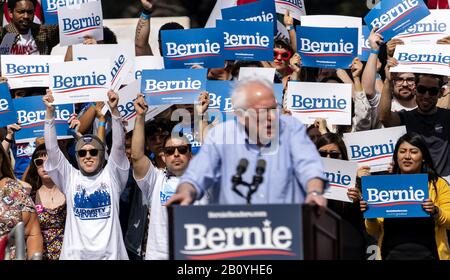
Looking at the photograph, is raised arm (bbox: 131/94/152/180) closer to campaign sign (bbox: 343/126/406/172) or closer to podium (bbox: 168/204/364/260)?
campaign sign (bbox: 343/126/406/172)

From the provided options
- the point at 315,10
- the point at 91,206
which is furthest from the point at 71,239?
the point at 315,10

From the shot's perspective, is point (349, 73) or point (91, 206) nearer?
point (91, 206)

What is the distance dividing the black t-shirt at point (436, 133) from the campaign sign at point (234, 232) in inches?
172

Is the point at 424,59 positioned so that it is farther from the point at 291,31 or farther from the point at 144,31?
the point at 144,31

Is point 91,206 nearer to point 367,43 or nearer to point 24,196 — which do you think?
point 24,196

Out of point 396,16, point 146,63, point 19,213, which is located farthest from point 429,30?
point 19,213

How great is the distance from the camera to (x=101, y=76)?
1344 cm

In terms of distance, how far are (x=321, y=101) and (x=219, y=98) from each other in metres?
0.93

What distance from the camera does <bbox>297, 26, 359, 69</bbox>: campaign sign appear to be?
13719 millimetres

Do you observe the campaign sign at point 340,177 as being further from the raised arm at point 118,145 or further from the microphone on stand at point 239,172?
the microphone on stand at point 239,172

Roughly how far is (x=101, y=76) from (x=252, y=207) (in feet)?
15.1

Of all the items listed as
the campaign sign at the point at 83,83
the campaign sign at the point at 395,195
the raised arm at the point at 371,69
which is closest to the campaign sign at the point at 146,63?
the campaign sign at the point at 83,83

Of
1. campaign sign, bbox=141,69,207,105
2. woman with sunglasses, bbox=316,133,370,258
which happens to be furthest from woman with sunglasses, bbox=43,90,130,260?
woman with sunglasses, bbox=316,133,370,258

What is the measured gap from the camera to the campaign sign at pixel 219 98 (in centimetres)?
1345
